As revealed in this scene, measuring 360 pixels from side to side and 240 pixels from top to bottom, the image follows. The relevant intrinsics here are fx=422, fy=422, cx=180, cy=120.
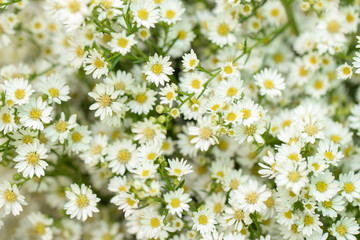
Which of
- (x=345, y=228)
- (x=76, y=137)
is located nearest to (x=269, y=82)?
(x=345, y=228)

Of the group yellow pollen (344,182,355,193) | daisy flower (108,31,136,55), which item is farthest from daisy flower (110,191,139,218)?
yellow pollen (344,182,355,193)

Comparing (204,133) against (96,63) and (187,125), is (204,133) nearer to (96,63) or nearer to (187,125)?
(187,125)

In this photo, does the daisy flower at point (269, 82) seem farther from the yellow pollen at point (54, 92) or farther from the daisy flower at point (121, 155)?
the yellow pollen at point (54, 92)

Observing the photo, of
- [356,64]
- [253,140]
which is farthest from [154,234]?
[356,64]

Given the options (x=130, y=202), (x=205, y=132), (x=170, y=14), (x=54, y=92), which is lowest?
(x=205, y=132)

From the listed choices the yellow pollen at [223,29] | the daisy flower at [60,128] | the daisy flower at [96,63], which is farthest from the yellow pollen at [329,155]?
the daisy flower at [60,128]

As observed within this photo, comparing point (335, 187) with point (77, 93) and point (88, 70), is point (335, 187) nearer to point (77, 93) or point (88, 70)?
point (88, 70)

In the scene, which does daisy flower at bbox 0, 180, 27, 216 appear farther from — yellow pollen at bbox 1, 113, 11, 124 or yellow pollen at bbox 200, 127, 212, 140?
yellow pollen at bbox 200, 127, 212, 140
